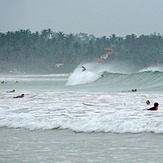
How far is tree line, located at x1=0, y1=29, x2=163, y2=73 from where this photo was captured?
145375mm

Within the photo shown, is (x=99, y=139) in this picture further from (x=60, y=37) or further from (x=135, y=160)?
(x=60, y=37)

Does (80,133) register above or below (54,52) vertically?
below

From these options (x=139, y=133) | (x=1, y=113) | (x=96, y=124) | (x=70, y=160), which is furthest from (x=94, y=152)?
(x=1, y=113)

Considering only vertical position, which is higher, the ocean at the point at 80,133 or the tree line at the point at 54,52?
the tree line at the point at 54,52

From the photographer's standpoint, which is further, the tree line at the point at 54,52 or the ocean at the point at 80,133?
the tree line at the point at 54,52

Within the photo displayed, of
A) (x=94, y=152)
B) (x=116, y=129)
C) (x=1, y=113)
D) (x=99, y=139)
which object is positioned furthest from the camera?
(x=1, y=113)

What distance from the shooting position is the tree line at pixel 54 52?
5723 inches

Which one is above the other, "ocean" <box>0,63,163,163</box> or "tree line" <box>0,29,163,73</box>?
"tree line" <box>0,29,163,73</box>

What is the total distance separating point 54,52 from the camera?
154 meters

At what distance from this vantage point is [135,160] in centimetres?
1111

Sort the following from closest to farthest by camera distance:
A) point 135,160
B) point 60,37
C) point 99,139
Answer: point 135,160, point 99,139, point 60,37

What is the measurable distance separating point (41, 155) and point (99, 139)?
2321 mm

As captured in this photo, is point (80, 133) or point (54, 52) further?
point (54, 52)

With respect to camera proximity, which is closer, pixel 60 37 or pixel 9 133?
pixel 9 133
